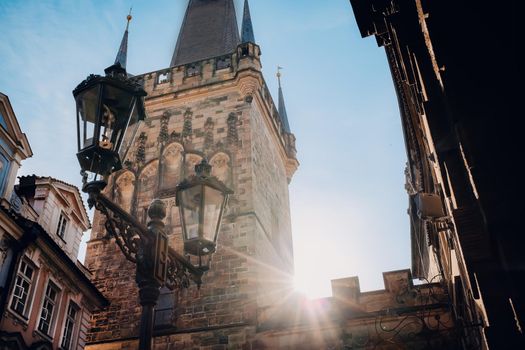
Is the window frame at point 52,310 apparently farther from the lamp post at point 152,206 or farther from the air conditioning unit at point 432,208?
the air conditioning unit at point 432,208

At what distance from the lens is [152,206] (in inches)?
184

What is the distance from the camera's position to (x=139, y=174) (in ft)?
52.6

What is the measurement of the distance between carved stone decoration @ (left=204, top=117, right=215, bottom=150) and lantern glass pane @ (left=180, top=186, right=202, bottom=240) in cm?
1136

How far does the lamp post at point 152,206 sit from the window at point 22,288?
635 centimetres

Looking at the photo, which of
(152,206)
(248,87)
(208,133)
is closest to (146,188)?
(208,133)

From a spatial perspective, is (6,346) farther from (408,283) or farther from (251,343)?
(408,283)

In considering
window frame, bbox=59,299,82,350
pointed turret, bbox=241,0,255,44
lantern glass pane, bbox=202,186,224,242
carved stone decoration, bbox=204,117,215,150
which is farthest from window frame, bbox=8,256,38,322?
pointed turret, bbox=241,0,255,44

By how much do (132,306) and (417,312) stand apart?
22.6 feet

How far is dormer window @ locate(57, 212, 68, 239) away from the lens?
12629 mm

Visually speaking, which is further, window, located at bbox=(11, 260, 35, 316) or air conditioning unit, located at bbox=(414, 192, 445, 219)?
window, located at bbox=(11, 260, 35, 316)

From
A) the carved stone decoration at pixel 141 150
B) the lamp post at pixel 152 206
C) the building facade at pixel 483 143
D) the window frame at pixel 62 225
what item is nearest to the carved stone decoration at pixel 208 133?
the carved stone decoration at pixel 141 150

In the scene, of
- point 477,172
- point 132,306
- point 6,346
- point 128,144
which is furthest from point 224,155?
point 477,172

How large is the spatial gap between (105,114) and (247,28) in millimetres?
16147

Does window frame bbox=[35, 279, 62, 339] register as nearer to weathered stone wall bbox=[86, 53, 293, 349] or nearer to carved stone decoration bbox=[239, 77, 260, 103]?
weathered stone wall bbox=[86, 53, 293, 349]
